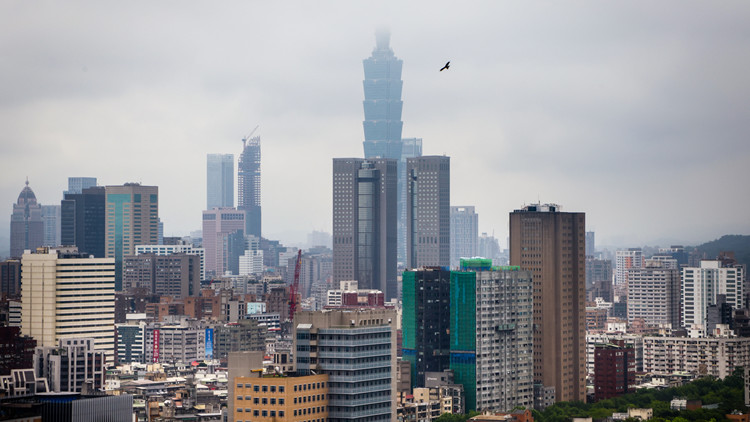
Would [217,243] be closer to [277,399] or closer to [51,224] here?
[51,224]

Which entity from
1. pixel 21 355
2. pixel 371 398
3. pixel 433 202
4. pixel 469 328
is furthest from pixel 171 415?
pixel 433 202

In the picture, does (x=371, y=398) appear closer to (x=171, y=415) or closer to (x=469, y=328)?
(x=171, y=415)

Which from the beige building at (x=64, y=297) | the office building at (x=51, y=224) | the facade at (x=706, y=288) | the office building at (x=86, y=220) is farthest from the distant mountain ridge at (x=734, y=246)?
the office building at (x=86, y=220)

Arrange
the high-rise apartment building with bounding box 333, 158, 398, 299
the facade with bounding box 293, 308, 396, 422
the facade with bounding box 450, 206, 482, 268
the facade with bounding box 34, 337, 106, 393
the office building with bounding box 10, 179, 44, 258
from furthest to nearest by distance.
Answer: the facade with bounding box 450, 206, 482, 268, the high-rise apartment building with bounding box 333, 158, 398, 299, the office building with bounding box 10, 179, 44, 258, the facade with bounding box 34, 337, 106, 393, the facade with bounding box 293, 308, 396, 422

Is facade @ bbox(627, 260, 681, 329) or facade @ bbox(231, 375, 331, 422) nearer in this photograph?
facade @ bbox(231, 375, 331, 422)

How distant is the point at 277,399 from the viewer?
42188 mm

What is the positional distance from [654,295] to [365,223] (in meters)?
40.5

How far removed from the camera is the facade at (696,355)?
278 feet

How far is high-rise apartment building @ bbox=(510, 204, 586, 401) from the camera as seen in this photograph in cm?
7769

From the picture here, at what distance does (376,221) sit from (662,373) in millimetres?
66161

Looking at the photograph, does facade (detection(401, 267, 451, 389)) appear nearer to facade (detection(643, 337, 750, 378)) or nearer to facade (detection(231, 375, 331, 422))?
facade (detection(643, 337, 750, 378))

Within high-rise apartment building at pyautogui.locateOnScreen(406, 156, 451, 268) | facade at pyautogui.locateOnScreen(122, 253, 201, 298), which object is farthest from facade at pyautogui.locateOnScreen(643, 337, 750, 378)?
high-rise apartment building at pyautogui.locateOnScreen(406, 156, 451, 268)

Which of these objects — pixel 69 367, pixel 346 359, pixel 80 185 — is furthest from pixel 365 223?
pixel 346 359

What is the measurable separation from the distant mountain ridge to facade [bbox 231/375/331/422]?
72.1 feet
